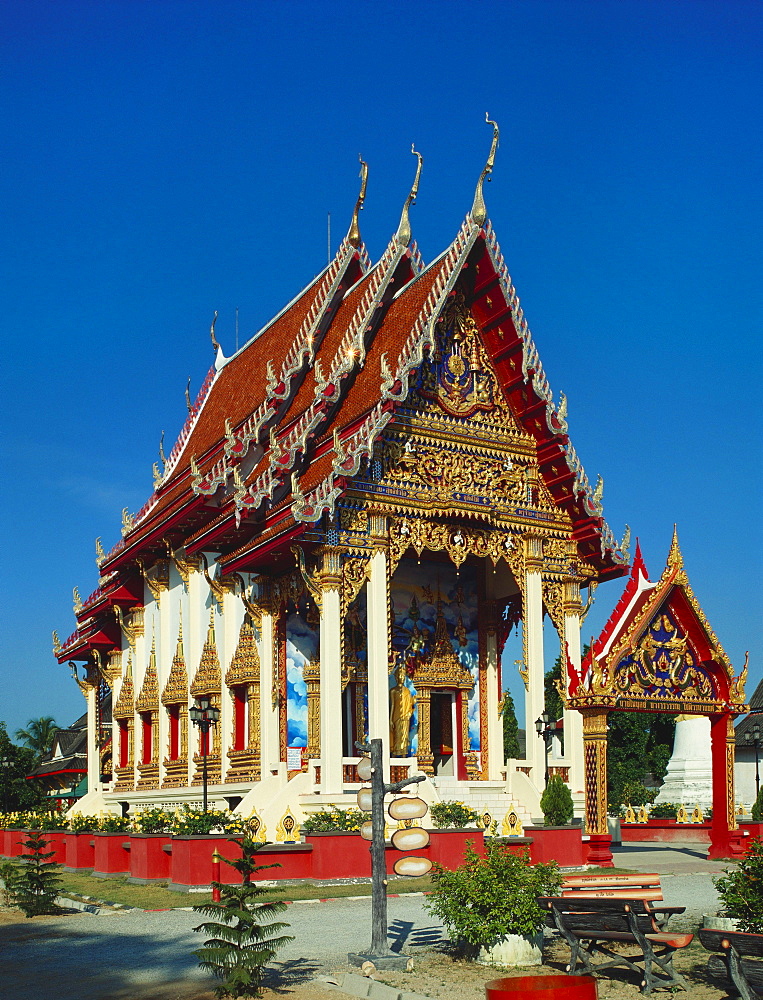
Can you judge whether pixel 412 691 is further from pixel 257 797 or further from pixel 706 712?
pixel 706 712

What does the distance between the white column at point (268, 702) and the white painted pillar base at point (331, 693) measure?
2066 mm

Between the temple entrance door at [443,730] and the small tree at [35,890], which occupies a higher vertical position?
the temple entrance door at [443,730]

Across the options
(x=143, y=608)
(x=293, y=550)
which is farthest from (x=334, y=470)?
(x=143, y=608)

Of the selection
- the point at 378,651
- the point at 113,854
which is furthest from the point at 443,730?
the point at 113,854

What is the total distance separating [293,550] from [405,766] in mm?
4795

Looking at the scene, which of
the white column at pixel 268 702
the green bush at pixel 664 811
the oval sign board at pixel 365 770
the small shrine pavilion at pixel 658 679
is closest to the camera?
the oval sign board at pixel 365 770

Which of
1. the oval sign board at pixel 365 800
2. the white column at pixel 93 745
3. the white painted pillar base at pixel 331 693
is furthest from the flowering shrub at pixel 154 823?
the white column at pixel 93 745

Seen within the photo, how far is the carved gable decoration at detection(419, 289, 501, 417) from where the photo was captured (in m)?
23.8

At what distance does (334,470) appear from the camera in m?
21.1

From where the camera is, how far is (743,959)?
306 inches

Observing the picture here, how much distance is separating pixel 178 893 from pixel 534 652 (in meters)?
9.44

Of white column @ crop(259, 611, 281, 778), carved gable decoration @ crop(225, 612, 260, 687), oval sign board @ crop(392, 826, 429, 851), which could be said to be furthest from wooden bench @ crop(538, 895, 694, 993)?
carved gable decoration @ crop(225, 612, 260, 687)

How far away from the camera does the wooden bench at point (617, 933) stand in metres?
9.05

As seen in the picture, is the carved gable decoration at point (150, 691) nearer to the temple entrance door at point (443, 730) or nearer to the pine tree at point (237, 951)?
the temple entrance door at point (443, 730)
